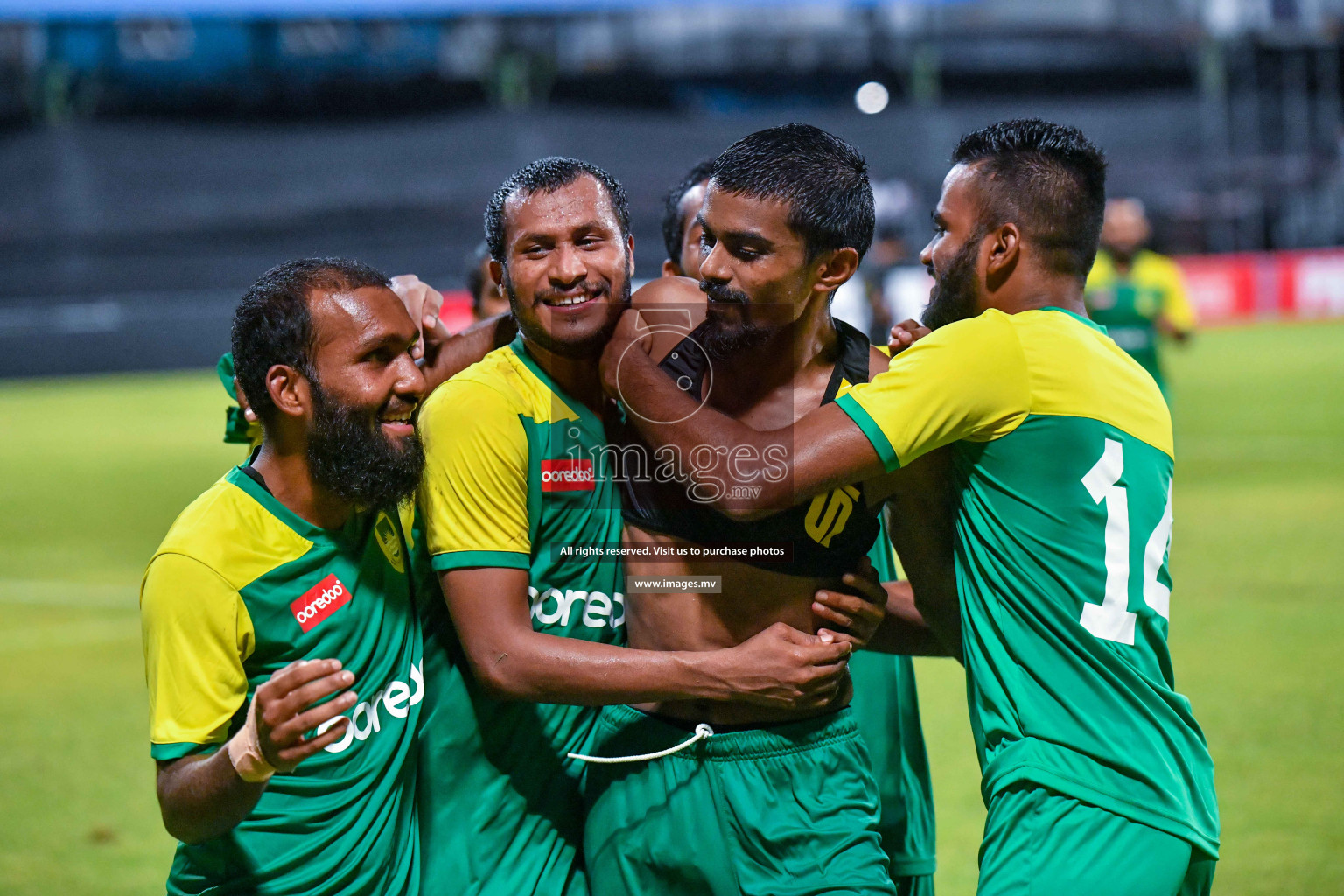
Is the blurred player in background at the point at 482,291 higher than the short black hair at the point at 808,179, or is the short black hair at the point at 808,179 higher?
the short black hair at the point at 808,179

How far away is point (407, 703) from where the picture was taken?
3.28 m

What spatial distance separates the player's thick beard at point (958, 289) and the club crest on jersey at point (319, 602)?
1.52m

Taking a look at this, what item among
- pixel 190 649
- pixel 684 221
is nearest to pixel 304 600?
pixel 190 649

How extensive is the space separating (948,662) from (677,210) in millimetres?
3975

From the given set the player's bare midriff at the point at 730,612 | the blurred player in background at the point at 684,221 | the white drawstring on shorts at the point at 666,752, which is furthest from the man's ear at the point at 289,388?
the blurred player in background at the point at 684,221

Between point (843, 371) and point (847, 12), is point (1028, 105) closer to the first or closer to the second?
point (847, 12)

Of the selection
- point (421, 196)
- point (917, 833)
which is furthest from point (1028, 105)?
point (917, 833)

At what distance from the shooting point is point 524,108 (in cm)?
3212

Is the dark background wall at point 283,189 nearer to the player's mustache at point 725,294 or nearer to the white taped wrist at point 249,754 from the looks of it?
the player's mustache at point 725,294

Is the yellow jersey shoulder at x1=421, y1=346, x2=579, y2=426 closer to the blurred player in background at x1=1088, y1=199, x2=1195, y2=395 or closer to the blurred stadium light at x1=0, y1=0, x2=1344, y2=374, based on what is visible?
the blurred player in background at x1=1088, y1=199, x2=1195, y2=395

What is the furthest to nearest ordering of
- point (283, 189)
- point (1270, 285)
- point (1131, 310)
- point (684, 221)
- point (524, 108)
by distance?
point (524, 108), point (283, 189), point (1270, 285), point (1131, 310), point (684, 221)

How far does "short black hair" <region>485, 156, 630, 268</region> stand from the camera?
136 inches

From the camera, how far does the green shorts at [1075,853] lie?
2.65 m

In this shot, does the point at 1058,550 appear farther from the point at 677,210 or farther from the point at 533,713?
the point at 677,210
